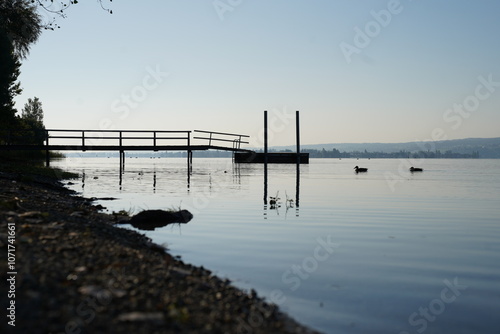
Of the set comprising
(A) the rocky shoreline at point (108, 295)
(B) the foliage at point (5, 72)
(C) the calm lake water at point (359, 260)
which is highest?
(B) the foliage at point (5, 72)

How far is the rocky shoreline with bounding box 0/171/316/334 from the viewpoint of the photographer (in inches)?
158

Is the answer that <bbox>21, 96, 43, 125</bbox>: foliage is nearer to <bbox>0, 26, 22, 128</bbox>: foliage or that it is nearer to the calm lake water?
<bbox>0, 26, 22, 128</bbox>: foliage

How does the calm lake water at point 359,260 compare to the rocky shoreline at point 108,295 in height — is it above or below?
below

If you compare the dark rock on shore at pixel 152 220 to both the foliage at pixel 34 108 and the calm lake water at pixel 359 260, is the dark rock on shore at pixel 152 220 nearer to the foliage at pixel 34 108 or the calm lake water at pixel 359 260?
the calm lake water at pixel 359 260

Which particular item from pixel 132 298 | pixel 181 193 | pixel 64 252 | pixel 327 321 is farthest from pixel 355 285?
pixel 181 193

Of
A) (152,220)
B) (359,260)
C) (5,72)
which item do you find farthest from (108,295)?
(5,72)

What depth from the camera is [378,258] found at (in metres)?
8.73

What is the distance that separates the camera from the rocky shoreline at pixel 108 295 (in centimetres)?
402

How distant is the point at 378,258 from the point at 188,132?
3479cm

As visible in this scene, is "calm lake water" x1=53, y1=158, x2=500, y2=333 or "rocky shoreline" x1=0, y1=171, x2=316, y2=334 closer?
"rocky shoreline" x1=0, y1=171, x2=316, y2=334

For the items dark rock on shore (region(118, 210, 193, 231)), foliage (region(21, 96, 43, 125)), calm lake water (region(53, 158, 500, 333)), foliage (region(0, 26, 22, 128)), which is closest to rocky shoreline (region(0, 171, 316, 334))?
calm lake water (region(53, 158, 500, 333))

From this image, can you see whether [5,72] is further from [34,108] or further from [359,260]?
[34,108]

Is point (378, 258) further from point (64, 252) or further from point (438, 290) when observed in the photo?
point (64, 252)

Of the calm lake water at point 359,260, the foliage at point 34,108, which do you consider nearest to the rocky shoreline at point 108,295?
the calm lake water at point 359,260
